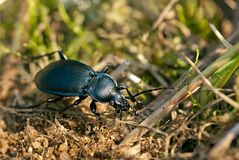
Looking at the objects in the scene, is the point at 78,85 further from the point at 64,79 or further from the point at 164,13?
the point at 164,13

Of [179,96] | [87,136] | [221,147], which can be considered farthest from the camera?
[87,136]

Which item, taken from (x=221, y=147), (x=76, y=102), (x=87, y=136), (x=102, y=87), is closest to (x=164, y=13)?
(x=102, y=87)

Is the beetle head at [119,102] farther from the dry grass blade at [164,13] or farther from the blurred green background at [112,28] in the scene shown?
the dry grass blade at [164,13]

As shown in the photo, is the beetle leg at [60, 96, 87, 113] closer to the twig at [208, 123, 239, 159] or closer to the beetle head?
the beetle head

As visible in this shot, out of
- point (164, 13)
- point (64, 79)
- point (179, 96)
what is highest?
point (164, 13)

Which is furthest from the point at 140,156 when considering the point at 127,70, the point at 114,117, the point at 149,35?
the point at 149,35

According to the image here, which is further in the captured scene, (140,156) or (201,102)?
(201,102)

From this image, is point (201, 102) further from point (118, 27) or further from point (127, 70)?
point (118, 27)
